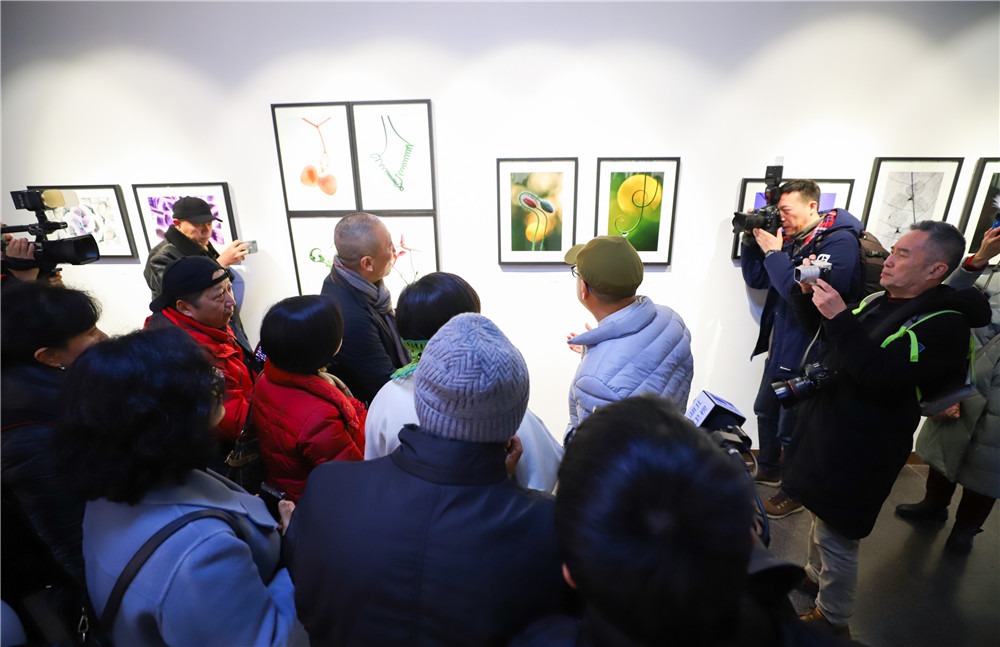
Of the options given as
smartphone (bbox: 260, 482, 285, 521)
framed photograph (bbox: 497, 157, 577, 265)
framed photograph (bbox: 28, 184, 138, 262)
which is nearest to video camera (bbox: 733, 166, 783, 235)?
framed photograph (bbox: 497, 157, 577, 265)

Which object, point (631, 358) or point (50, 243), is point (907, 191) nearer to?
point (631, 358)

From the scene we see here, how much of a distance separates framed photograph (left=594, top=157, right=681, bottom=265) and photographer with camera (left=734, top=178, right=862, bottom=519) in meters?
0.46

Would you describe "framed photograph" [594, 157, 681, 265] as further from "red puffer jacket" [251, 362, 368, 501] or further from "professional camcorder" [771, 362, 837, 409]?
"red puffer jacket" [251, 362, 368, 501]

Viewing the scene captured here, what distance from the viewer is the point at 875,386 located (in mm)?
1614

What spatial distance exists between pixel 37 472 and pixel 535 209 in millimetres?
2509

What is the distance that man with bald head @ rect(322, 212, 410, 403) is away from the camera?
2.00 meters

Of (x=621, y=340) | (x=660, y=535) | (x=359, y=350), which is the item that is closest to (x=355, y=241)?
(x=359, y=350)

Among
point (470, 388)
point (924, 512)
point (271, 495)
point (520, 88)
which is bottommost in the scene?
point (924, 512)

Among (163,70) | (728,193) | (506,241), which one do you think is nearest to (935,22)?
(728,193)

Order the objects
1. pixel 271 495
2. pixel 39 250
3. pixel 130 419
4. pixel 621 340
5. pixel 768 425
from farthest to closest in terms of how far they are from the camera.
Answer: pixel 768 425 < pixel 39 250 < pixel 621 340 < pixel 271 495 < pixel 130 419

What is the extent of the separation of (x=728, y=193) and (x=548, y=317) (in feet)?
4.72

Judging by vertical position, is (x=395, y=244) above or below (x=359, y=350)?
above

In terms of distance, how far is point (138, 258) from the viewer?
303 cm

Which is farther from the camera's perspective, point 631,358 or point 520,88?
point 520,88
